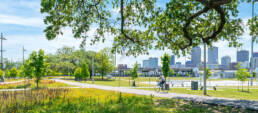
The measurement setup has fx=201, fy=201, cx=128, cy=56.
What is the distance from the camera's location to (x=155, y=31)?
13.4 m

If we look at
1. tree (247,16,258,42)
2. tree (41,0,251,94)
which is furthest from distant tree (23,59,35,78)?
tree (247,16,258,42)

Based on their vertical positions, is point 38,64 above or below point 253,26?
below

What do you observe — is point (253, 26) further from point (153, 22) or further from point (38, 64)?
point (38, 64)

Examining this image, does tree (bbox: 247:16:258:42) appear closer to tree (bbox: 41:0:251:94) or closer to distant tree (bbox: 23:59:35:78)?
tree (bbox: 41:0:251:94)

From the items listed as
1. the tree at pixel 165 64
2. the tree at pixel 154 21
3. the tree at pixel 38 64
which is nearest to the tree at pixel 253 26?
the tree at pixel 154 21

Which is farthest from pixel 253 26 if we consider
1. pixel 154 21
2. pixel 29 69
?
pixel 29 69

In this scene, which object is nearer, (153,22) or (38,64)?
(153,22)

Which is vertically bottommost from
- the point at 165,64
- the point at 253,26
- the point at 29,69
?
the point at 29,69

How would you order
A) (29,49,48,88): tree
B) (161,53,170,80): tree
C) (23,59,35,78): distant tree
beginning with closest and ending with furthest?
(29,49,48,88): tree → (23,59,35,78): distant tree → (161,53,170,80): tree

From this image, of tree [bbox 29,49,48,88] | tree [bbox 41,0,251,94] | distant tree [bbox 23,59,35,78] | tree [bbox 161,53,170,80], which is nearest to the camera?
tree [bbox 41,0,251,94]

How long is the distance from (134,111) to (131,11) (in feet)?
20.9

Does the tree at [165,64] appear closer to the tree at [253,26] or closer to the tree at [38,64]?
the tree at [253,26]

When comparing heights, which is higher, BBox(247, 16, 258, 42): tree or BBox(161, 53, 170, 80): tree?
BBox(247, 16, 258, 42): tree

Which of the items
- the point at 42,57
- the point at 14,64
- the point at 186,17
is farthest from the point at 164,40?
the point at 14,64
